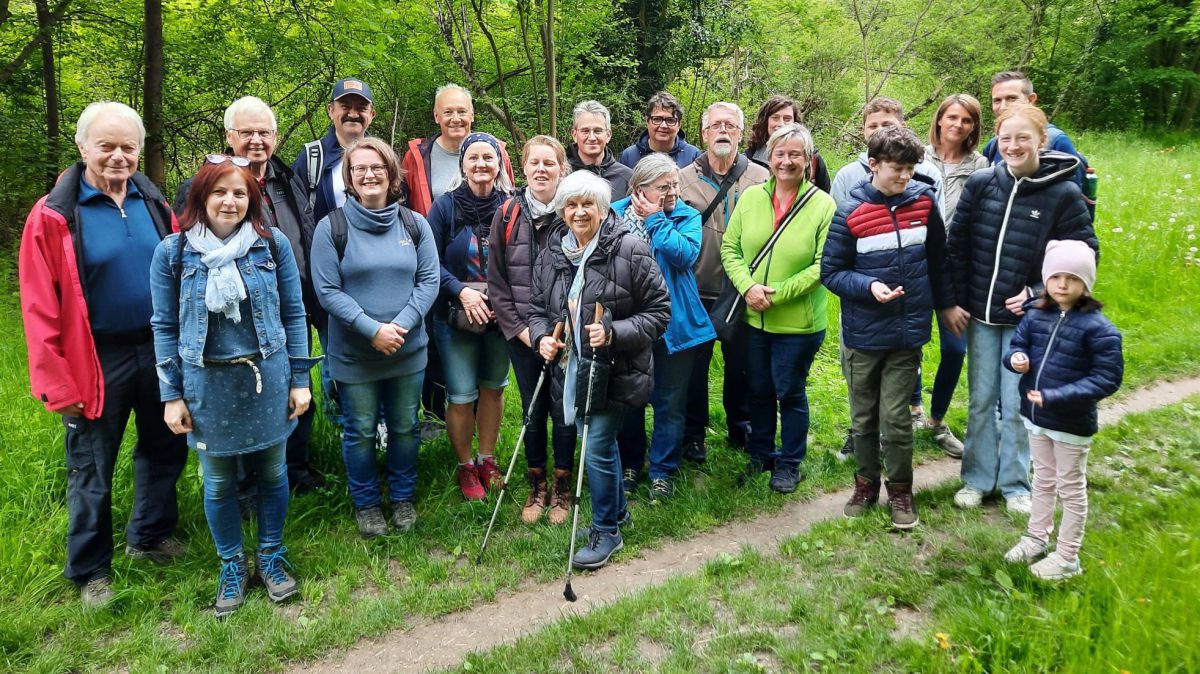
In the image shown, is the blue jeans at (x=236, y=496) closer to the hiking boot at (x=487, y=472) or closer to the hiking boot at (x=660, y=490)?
the hiking boot at (x=487, y=472)

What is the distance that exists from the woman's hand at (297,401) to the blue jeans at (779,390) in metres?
2.73

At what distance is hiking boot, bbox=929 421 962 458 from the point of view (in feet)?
17.6

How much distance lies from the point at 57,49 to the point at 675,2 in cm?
905

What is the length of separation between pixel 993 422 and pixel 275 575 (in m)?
4.18

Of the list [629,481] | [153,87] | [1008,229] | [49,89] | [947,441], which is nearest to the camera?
[1008,229]

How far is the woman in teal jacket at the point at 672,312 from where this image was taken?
429 cm

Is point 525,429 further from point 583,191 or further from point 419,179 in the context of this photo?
point 419,179

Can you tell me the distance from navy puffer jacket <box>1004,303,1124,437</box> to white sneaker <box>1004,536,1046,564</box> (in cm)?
58

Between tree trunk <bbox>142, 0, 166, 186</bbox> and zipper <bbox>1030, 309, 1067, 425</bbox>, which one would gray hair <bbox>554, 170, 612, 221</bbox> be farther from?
tree trunk <bbox>142, 0, 166, 186</bbox>

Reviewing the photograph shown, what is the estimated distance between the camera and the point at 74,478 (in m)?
3.75

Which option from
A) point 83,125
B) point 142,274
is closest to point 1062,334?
point 142,274

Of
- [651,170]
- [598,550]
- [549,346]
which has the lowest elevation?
[598,550]

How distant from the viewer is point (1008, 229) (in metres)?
4.00

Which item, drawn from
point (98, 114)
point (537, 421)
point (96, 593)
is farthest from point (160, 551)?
point (98, 114)
